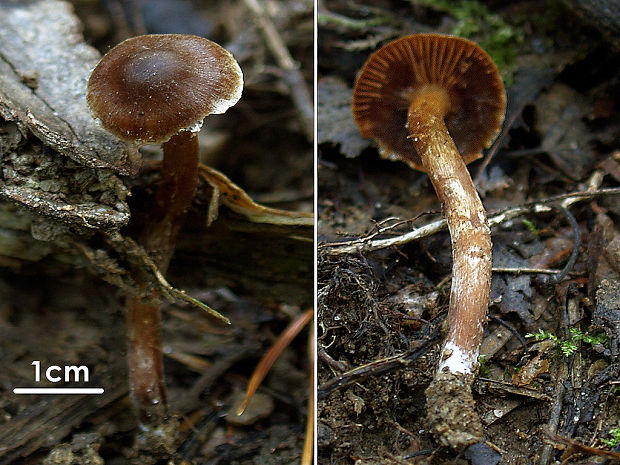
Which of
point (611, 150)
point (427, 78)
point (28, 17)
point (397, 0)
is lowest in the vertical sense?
point (611, 150)

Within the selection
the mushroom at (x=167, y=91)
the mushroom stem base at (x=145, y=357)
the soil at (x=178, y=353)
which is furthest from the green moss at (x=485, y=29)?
the mushroom stem base at (x=145, y=357)

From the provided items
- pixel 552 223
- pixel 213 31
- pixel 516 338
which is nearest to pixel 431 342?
pixel 516 338

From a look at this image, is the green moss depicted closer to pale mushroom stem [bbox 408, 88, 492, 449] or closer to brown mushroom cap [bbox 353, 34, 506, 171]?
brown mushroom cap [bbox 353, 34, 506, 171]

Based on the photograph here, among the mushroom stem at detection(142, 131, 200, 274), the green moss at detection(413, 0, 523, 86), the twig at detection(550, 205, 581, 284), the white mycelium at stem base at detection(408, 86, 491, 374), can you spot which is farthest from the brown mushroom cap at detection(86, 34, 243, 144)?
the green moss at detection(413, 0, 523, 86)

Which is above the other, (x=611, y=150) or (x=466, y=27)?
(x=466, y=27)

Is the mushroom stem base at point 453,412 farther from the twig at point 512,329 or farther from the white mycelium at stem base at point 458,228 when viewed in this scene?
the twig at point 512,329

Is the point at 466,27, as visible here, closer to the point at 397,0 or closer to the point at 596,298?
the point at 397,0
